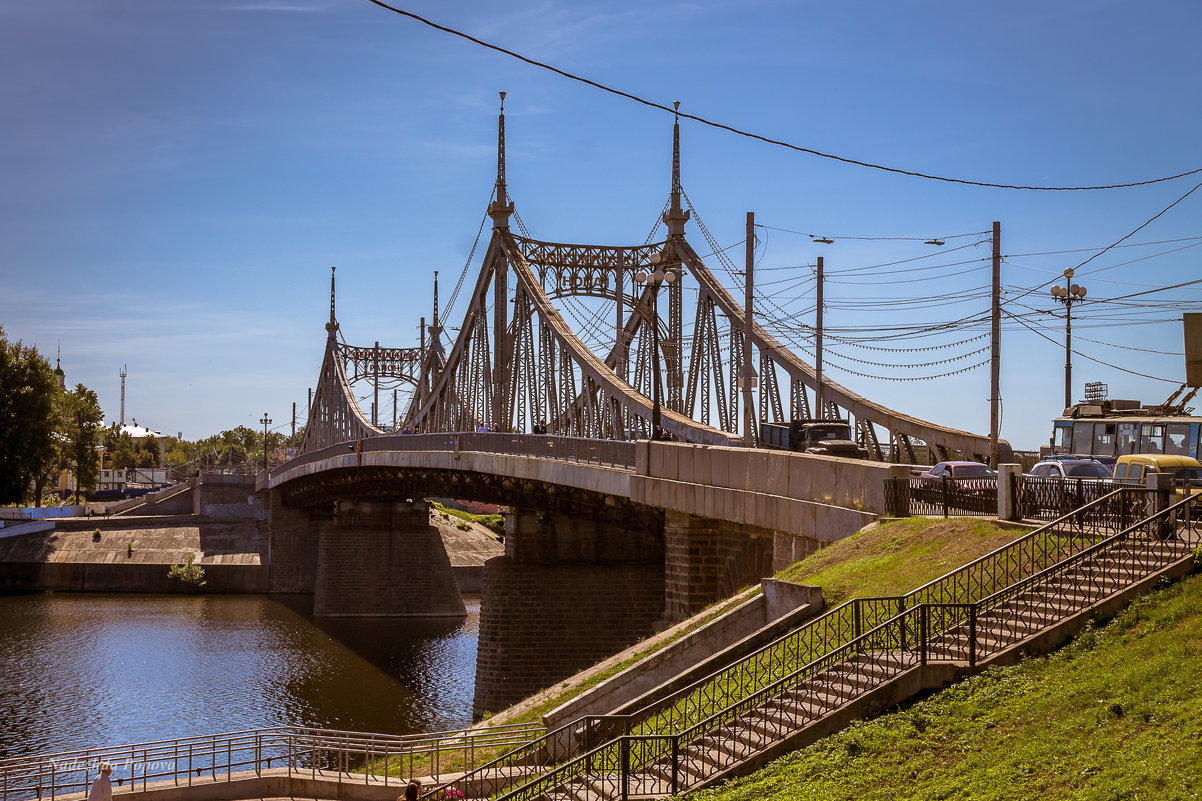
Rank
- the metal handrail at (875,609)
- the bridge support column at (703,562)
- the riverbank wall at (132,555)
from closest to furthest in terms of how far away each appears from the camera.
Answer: the metal handrail at (875,609) < the bridge support column at (703,562) < the riverbank wall at (132,555)

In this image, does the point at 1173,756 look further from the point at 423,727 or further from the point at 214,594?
the point at 214,594

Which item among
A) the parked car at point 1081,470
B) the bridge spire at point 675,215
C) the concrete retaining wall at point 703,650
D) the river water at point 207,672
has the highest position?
the bridge spire at point 675,215


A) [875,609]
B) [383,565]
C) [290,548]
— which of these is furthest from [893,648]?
[290,548]

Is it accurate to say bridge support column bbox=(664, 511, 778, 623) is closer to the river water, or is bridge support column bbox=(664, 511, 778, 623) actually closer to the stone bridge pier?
the river water

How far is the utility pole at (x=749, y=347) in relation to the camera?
30641 mm

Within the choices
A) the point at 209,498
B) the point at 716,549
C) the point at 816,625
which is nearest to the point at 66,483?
the point at 209,498

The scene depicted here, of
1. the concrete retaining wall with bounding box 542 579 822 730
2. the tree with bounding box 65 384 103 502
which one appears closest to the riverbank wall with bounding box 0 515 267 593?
the tree with bounding box 65 384 103 502

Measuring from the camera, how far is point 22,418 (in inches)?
2712

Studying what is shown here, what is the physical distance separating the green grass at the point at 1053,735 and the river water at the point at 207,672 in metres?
24.7

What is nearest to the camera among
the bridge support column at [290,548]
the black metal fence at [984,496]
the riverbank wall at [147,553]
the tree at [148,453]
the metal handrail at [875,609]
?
the metal handrail at [875,609]

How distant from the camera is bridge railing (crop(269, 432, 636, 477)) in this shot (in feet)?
95.2

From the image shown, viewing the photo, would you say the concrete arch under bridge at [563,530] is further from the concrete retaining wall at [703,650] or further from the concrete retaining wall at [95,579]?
the concrete retaining wall at [95,579]

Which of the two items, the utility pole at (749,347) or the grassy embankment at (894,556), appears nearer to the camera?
the grassy embankment at (894,556)

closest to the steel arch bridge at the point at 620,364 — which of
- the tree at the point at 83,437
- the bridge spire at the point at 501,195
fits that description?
the bridge spire at the point at 501,195
